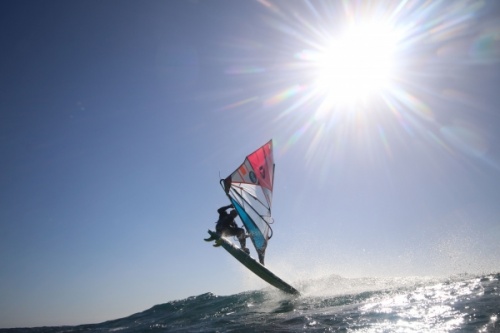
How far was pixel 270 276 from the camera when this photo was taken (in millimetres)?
12656

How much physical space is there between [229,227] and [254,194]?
2.07 meters

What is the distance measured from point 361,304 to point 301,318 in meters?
2.23

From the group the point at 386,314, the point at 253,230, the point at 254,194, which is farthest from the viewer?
the point at 254,194

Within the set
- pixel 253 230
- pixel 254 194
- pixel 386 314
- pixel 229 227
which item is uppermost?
pixel 254 194

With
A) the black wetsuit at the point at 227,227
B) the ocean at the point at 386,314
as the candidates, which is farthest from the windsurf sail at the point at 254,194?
the ocean at the point at 386,314

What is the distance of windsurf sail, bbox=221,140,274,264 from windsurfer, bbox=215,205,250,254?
40 cm

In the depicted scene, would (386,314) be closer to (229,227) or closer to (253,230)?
(253,230)

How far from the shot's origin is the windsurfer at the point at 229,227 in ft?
42.0

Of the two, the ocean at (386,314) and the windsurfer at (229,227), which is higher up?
the windsurfer at (229,227)

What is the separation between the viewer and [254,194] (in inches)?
550

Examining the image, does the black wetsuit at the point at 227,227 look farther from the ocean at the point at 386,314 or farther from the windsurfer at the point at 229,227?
the ocean at the point at 386,314

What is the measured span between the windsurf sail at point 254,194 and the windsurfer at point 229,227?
0.40m

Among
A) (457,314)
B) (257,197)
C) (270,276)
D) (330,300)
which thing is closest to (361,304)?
(330,300)

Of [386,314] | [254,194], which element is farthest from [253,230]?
[386,314]
